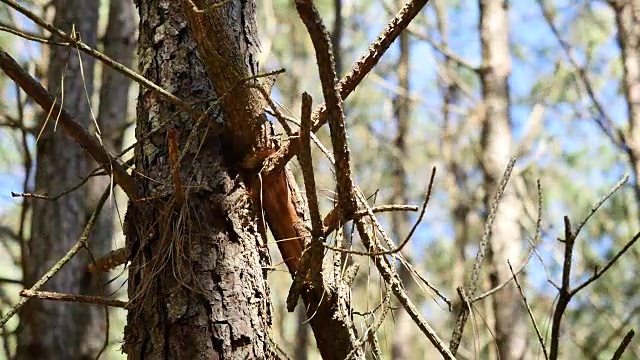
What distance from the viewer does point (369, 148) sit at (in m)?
8.55

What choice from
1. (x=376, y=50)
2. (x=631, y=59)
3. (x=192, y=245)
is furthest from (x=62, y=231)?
(x=631, y=59)

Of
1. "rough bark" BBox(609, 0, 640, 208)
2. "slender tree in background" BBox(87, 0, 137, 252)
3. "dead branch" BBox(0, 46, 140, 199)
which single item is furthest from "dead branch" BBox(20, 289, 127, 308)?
"rough bark" BBox(609, 0, 640, 208)

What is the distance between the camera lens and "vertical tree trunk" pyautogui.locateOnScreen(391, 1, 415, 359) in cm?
527

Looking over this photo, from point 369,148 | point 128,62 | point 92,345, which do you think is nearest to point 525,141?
point 128,62

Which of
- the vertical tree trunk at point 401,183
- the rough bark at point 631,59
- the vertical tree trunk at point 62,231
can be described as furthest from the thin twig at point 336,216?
the vertical tree trunk at point 401,183

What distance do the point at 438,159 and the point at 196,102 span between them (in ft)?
27.1

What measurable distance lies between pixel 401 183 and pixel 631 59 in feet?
7.89

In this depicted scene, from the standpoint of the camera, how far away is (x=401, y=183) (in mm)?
5973

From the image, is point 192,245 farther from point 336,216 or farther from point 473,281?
point 473,281

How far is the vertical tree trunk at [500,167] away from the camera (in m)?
3.42

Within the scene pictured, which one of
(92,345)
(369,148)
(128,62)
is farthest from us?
(369,148)

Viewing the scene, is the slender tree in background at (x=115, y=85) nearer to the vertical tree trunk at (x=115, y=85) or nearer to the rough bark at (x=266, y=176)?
the vertical tree trunk at (x=115, y=85)

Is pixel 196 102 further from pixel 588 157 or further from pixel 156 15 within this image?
pixel 588 157

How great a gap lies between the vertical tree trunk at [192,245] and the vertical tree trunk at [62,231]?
142cm
